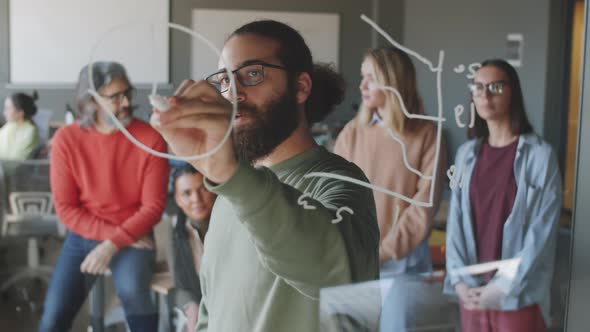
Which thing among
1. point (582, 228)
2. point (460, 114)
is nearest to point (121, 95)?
point (460, 114)

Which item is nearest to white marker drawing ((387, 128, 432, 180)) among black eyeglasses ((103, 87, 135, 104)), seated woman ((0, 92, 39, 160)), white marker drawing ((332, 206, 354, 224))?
white marker drawing ((332, 206, 354, 224))

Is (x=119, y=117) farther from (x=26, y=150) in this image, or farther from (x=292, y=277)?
(x=292, y=277)

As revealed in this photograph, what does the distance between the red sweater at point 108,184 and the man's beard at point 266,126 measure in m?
0.25

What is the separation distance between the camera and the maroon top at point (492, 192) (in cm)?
89

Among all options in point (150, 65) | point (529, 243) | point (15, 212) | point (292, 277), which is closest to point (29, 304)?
point (15, 212)

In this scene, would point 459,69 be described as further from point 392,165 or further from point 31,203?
point 31,203

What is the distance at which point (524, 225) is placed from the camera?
91 cm

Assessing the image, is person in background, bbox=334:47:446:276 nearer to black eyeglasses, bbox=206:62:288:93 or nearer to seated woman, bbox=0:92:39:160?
black eyeglasses, bbox=206:62:288:93

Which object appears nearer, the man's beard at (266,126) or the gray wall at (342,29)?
the man's beard at (266,126)

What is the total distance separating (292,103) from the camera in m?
0.60

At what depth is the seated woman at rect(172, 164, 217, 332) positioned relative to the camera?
824mm

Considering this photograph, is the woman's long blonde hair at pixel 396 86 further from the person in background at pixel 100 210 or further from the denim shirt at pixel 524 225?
the person in background at pixel 100 210

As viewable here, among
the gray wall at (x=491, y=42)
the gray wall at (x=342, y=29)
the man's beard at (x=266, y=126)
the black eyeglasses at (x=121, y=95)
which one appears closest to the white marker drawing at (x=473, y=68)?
the gray wall at (x=491, y=42)

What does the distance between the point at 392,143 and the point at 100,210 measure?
39 cm
